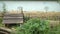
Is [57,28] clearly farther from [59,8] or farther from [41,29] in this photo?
[59,8]

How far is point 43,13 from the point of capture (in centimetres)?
492

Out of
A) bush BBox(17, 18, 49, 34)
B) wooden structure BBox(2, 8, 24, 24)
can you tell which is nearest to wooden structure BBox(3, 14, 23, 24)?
wooden structure BBox(2, 8, 24, 24)

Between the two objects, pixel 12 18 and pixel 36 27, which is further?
pixel 12 18

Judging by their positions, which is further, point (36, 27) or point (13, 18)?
point (13, 18)

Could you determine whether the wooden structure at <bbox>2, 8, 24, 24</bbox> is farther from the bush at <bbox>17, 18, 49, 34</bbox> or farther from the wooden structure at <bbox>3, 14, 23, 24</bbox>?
the bush at <bbox>17, 18, 49, 34</bbox>

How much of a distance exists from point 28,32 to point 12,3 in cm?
159

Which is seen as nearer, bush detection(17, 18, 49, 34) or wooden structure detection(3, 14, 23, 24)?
bush detection(17, 18, 49, 34)

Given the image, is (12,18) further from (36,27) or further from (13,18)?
(36,27)

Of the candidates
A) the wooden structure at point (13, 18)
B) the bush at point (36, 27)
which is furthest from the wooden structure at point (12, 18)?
the bush at point (36, 27)

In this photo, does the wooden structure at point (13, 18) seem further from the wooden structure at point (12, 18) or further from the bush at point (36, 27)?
the bush at point (36, 27)

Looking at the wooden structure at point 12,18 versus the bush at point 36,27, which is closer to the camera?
the bush at point 36,27

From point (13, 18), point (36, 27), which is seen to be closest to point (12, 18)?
point (13, 18)

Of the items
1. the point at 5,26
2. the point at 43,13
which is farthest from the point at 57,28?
the point at 5,26

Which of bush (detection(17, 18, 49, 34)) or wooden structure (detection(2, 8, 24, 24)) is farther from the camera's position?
wooden structure (detection(2, 8, 24, 24))
